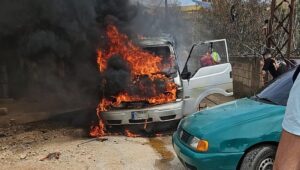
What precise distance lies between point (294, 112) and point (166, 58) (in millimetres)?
6878

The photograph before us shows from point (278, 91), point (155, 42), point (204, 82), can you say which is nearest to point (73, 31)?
point (155, 42)

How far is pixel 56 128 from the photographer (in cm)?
861

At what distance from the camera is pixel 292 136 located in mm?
1512

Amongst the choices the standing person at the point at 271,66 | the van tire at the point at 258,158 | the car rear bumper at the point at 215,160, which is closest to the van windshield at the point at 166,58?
the standing person at the point at 271,66

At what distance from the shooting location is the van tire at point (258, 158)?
4.41m

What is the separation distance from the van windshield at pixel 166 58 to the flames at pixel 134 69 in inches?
1.3

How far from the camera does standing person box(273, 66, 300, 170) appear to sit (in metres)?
1.50

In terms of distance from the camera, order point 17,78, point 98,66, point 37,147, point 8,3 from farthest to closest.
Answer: point 17,78, point 8,3, point 98,66, point 37,147

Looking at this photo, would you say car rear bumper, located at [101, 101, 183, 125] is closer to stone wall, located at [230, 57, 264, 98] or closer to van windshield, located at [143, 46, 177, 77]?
van windshield, located at [143, 46, 177, 77]

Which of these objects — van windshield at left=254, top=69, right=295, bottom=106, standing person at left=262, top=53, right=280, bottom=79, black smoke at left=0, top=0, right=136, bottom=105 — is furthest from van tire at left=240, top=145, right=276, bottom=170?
standing person at left=262, top=53, right=280, bottom=79

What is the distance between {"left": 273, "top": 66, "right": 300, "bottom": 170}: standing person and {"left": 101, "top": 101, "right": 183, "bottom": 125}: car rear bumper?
6068mm

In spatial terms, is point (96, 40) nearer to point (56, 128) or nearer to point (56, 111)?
point (56, 128)

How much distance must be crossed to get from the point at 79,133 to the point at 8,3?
12.0 ft

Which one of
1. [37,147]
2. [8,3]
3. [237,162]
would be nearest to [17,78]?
[8,3]
